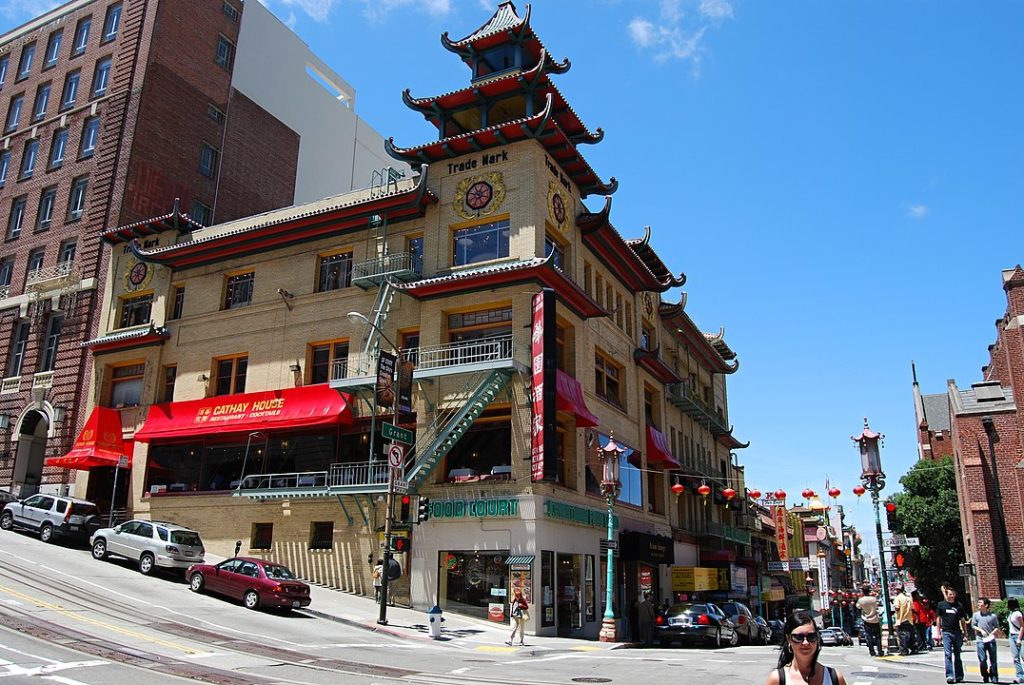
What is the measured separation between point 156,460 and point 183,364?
4.45m

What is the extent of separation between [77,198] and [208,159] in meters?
7.60

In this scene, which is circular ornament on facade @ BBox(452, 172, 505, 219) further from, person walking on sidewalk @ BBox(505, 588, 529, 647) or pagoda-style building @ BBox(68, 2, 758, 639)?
person walking on sidewalk @ BBox(505, 588, 529, 647)

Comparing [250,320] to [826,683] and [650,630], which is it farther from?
[826,683]

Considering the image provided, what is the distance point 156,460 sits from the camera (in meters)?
35.2

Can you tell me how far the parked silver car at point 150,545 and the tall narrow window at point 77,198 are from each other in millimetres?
21624

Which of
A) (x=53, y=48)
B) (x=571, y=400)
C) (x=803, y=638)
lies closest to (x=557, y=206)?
(x=571, y=400)

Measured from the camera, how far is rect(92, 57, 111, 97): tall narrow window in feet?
147

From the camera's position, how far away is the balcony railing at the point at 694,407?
44.1 meters

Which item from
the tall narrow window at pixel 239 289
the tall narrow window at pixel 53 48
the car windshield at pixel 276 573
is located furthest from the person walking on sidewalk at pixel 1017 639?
the tall narrow window at pixel 53 48

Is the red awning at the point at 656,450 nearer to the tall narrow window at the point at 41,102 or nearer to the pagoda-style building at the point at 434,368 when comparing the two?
the pagoda-style building at the point at 434,368

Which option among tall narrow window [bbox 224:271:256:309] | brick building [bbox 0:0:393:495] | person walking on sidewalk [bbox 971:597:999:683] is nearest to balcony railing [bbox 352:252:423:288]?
tall narrow window [bbox 224:271:256:309]

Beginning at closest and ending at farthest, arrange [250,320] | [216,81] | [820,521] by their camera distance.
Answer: [250,320] → [216,81] → [820,521]

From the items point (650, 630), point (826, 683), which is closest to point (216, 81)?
point (650, 630)

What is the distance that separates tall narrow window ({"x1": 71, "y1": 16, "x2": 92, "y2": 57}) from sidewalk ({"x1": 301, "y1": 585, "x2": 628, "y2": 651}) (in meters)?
38.0
